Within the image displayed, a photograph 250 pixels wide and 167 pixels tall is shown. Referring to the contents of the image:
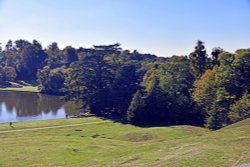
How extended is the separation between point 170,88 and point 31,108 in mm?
25163

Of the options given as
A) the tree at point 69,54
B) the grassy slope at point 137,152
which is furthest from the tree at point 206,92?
the tree at point 69,54

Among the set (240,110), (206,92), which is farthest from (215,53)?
(240,110)

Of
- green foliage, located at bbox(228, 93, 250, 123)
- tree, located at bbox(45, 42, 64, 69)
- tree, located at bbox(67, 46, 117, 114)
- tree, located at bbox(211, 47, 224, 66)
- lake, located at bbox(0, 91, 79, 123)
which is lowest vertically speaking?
lake, located at bbox(0, 91, 79, 123)

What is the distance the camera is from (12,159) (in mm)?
21453

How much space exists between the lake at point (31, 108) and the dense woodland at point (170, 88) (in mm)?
4495

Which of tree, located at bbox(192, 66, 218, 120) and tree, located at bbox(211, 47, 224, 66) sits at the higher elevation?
tree, located at bbox(211, 47, 224, 66)

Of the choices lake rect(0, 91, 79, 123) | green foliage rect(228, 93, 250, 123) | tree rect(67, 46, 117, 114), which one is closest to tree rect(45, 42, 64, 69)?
lake rect(0, 91, 79, 123)

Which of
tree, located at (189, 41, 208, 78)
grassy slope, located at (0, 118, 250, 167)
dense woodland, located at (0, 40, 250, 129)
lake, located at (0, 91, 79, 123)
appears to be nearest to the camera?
grassy slope, located at (0, 118, 250, 167)

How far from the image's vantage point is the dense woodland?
40.6 m

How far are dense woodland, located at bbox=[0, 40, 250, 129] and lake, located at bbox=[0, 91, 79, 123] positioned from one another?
4.50 metres

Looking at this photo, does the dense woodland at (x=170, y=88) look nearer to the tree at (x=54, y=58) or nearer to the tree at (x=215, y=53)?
the tree at (x=215, y=53)

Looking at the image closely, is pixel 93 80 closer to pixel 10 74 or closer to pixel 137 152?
pixel 137 152

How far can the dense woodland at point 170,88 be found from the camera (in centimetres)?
4056

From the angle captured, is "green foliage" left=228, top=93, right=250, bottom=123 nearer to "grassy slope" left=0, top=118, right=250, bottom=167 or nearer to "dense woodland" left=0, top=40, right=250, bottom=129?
"dense woodland" left=0, top=40, right=250, bottom=129
